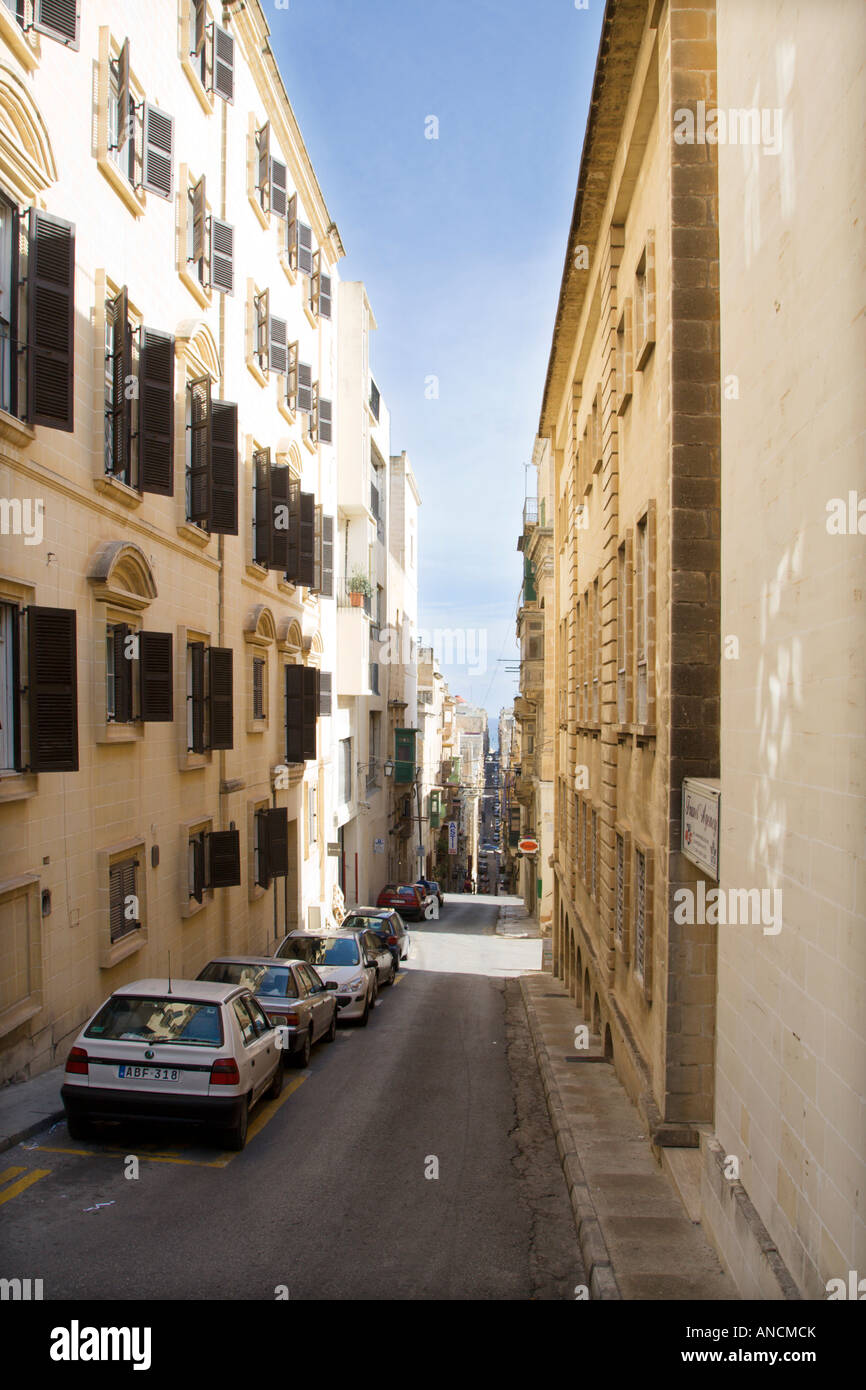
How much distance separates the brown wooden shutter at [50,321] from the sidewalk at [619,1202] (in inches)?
329

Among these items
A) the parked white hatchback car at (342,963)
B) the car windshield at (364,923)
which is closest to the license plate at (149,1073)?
the parked white hatchback car at (342,963)

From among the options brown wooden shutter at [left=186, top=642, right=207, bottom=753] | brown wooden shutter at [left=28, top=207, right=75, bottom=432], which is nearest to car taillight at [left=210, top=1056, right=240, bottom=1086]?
brown wooden shutter at [left=28, top=207, right=75, bottom=432]

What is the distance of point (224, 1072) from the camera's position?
9.00 meters

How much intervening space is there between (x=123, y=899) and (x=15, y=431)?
20.5ft

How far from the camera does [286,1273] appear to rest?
686 centimetres

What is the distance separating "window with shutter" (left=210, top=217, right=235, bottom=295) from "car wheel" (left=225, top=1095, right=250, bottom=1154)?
13225mm

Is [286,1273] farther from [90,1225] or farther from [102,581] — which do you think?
[102,581]

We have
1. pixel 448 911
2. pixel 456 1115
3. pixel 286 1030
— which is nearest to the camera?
pixel 456 1115

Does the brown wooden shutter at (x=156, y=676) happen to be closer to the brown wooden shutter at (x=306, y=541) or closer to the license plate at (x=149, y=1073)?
the license plate at (x=149, y=1073)

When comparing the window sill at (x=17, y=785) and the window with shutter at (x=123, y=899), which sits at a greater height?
the window sill at (x=17, y=785)

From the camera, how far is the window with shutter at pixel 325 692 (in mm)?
28725

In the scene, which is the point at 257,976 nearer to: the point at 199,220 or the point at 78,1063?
the point at 78,1063
